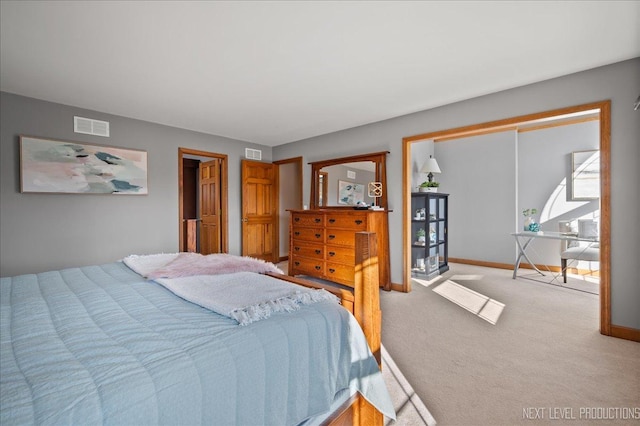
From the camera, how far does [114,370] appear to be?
852mm

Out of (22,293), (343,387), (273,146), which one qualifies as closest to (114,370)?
(343,387)

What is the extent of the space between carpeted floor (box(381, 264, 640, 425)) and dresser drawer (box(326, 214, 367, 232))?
3.46ft

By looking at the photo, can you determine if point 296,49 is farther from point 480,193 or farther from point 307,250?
point 480,193

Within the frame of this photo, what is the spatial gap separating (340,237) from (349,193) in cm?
102

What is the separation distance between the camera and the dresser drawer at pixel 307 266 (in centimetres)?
438

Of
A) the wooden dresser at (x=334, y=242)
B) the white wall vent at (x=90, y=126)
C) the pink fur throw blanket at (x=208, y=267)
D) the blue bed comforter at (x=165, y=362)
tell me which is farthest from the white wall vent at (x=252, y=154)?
the blue bed comforter at (x=165, y=362)

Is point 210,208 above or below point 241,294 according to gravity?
above

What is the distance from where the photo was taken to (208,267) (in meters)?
1.91

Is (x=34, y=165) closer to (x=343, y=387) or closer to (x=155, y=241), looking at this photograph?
(x=155, y=241)

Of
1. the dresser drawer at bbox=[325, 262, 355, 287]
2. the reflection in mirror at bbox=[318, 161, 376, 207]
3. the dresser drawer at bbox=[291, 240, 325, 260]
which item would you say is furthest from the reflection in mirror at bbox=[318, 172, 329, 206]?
the dresser drawer at bbox=[325, 262, 355, 287]

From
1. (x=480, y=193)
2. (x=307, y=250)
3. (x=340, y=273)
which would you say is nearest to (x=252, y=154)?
(x=307, y=250)

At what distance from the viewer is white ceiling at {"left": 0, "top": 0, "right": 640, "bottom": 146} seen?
1.95 metres

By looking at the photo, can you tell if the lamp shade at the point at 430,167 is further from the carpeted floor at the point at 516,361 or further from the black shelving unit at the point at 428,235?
the carpeted floor at the point at 516,361

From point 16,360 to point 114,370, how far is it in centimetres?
36
